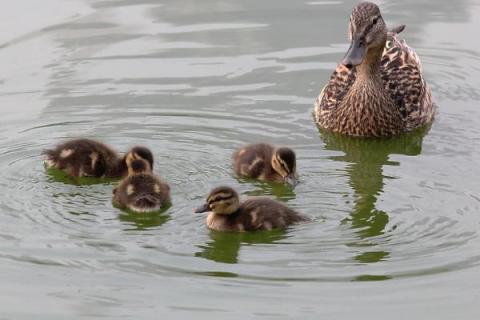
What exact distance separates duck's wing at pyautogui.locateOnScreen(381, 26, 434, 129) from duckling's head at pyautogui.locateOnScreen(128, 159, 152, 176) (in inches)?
78.2

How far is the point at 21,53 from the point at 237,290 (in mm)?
4067

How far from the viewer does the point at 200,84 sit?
8914 millimetres

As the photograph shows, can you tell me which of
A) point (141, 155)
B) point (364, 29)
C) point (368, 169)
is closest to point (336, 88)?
point (364, 29)

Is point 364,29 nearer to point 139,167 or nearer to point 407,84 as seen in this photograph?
point 407,84

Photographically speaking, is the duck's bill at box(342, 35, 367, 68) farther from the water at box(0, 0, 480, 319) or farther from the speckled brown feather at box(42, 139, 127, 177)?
the speckled brown feather at box(42, 139, 127, 177)

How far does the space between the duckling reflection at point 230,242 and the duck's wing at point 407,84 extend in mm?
2102

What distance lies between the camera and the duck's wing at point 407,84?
27.7 ft

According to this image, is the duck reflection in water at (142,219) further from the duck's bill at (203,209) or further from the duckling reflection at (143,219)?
the duck's bill at (203,209)

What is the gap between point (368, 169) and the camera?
768cm

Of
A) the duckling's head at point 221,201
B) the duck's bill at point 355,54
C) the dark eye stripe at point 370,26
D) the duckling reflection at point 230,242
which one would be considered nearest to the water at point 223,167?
the duckling reflection at point 230,242

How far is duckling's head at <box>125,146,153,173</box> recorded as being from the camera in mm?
7151

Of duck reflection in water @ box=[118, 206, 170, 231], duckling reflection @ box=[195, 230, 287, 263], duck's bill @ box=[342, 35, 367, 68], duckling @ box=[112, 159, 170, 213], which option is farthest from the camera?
duck's bill @ box=[342, 35, 367, 68]

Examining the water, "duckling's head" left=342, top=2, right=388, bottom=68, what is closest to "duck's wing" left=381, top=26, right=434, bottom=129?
the water

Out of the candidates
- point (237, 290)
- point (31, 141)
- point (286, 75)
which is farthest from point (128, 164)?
point (286, 75)
